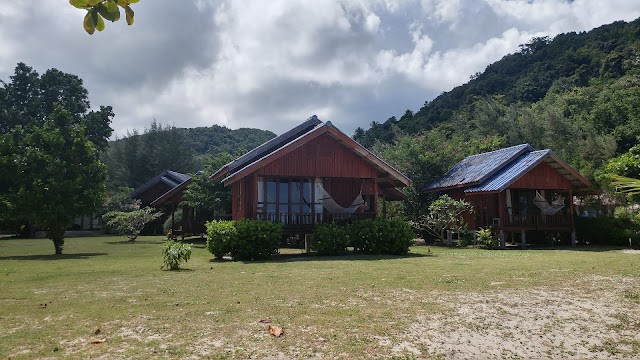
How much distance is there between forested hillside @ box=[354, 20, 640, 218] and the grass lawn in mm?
14904

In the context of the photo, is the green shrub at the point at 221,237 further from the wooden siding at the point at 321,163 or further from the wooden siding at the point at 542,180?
the wooden siding at the point at 542,180

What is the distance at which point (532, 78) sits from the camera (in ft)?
195

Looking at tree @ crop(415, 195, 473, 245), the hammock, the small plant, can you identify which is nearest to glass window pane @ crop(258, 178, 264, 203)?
the small plant

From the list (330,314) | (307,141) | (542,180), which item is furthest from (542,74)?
(330,314)

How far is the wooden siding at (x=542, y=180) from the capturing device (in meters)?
21.1

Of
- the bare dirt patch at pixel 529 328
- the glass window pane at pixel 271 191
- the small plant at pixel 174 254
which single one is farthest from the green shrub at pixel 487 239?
the small plant at pixel 174 254

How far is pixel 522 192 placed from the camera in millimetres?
23031

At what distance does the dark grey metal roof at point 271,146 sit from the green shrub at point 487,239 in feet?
28.6

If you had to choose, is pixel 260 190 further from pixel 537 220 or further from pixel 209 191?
pixel 537 220

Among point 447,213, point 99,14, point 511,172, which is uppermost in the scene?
point 511,172

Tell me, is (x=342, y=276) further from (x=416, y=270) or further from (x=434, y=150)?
(x=434, y=150)

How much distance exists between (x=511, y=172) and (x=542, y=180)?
1776 mm

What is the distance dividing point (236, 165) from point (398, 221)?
634 centimetres

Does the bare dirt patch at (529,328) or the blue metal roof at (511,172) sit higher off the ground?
the blue metal roof at (511,172)
